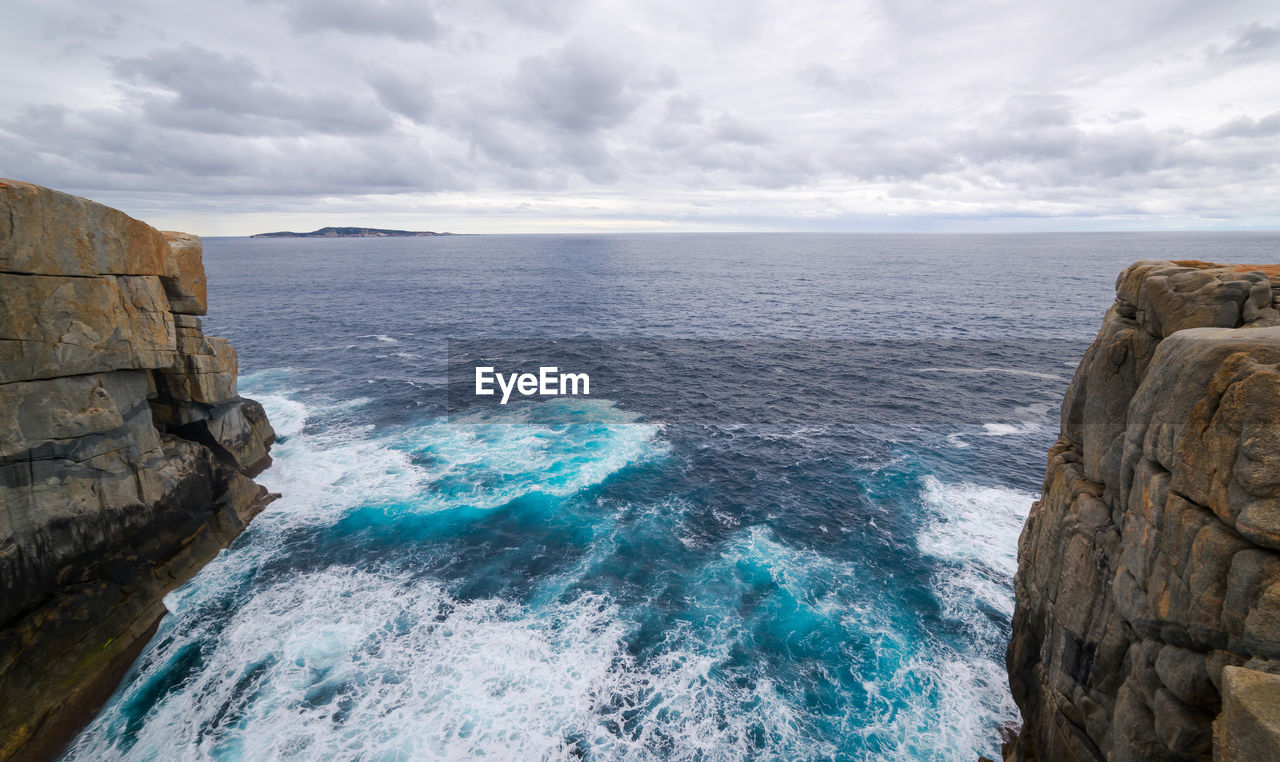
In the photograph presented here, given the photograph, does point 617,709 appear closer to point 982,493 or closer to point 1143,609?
point 1143,609

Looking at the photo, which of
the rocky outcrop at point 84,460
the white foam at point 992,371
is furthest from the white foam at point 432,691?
the white foam at point 992,371

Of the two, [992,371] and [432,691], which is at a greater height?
[992,371]

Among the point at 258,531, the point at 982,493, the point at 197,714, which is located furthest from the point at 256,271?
the point at 982,493

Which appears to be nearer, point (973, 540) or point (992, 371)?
point (973, 540)

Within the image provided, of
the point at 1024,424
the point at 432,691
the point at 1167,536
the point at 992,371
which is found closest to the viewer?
the point at 1167,536

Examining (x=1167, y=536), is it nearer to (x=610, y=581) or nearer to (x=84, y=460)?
(x=610, y=581)

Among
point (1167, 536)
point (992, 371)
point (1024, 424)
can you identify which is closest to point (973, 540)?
point (1167, 536)

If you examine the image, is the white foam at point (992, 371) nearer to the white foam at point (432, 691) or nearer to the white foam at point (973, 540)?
the white foam at point (973, 540)
